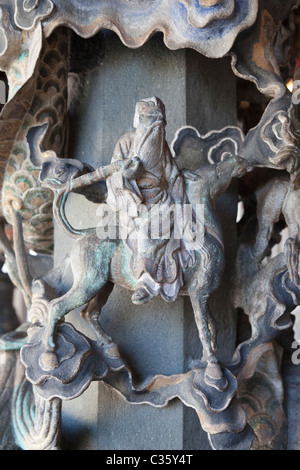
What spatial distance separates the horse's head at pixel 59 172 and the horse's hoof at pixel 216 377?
0.46m

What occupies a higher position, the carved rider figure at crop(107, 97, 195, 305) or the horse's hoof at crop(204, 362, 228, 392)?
the carved rider figure at crop(107, 97, 195, 305)

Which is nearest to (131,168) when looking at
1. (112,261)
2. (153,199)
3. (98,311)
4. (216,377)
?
(153,199)

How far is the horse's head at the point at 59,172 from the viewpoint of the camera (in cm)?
133

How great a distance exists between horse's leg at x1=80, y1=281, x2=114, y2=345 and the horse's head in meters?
0.23

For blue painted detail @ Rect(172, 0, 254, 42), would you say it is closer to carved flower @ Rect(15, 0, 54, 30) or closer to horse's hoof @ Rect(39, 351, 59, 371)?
carved flower @ Rect(15, 0, 54, 30)

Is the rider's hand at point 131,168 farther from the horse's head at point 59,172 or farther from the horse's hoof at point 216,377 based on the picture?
the horse's hoof at point 216,377

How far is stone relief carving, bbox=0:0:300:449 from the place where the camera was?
1.31m

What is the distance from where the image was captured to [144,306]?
1499 millimetres

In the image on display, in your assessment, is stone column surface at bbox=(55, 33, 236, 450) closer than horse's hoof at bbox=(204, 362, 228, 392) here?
No

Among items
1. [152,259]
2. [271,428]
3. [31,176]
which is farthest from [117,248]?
[271,428]

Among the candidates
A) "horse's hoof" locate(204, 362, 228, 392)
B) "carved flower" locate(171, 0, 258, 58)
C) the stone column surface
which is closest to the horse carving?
"horse's hoof" locate(204, 362, 228, 392)

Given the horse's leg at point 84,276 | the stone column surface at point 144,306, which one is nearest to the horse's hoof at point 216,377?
the stone column surface at point 144,306
